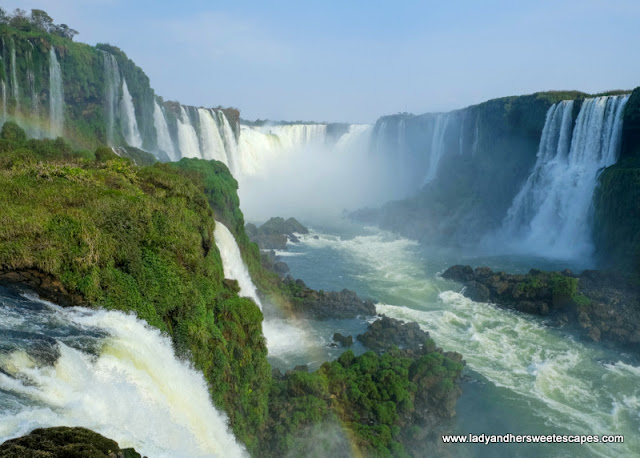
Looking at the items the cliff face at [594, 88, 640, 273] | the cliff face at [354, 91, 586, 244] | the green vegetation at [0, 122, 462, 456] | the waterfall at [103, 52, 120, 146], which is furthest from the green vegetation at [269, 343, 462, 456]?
the waterfall at [103, 52, 120, 146]

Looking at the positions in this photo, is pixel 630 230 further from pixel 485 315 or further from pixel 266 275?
pixel 266 275

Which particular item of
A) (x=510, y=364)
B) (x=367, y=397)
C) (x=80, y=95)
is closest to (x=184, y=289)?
(x=367, y=397)

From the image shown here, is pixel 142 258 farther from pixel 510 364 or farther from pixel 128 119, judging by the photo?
pixel 128 119

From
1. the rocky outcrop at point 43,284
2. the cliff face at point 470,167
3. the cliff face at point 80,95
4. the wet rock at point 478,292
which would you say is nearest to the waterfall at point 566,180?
the cliff face at point 470,167

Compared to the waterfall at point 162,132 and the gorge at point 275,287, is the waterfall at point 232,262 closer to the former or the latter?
the gorge at point 275,287

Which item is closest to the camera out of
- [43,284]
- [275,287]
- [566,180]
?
[43,284]

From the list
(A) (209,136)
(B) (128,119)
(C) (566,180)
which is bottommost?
(C) (566,180)
